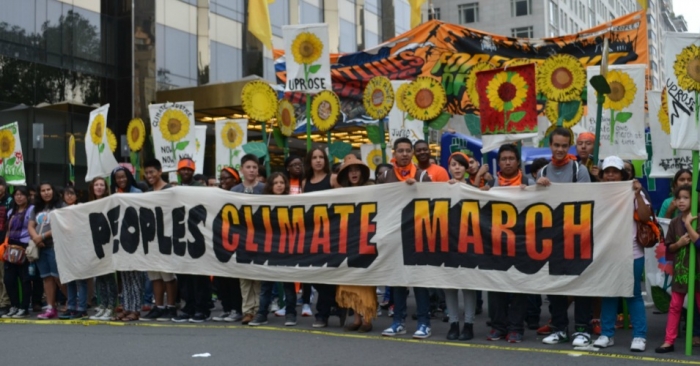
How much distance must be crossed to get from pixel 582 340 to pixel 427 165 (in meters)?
2.50

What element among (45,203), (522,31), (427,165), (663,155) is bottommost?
(45,203)

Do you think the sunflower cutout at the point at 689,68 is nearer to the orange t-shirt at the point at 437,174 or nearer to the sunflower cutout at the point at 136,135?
the orange t-shirt at the point at 437,174

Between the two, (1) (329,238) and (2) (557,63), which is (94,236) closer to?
(1) (329,238)

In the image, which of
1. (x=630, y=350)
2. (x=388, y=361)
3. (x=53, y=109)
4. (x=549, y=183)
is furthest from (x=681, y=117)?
(x=53, y=109)

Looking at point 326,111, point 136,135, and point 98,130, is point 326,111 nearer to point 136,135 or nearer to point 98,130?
point 136,135

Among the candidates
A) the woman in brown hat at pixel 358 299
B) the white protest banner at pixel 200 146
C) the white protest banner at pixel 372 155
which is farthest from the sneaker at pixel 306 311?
the white protest banner at pixel 372 155

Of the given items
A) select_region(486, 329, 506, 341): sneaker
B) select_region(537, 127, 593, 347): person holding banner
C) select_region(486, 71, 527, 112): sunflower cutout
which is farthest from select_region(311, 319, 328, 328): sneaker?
select_region(486, 71, 527, 112): sunflower cutout

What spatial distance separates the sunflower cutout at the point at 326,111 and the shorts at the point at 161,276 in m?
3.48

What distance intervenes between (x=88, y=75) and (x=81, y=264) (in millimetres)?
19028

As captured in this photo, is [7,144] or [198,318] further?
[7,144]

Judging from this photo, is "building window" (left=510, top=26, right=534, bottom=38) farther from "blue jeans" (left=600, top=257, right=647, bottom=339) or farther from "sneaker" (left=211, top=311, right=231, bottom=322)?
"blue jeans" (left=600, top=257, right=647, bottom=339)

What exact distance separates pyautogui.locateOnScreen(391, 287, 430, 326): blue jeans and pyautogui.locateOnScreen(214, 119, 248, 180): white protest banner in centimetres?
761

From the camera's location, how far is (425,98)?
1212 cm

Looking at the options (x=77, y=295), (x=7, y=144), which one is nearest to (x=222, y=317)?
(x=77, y=295)
